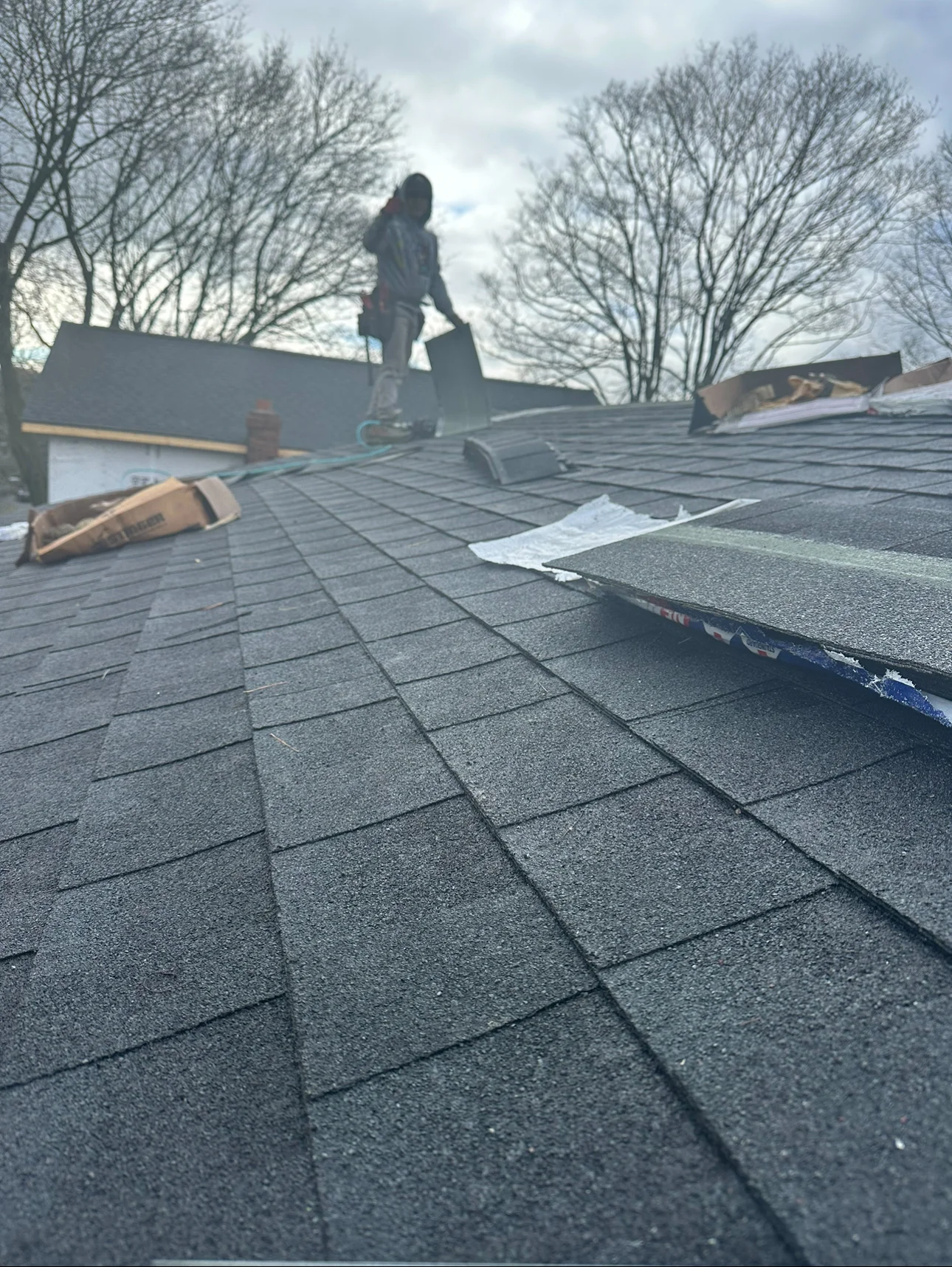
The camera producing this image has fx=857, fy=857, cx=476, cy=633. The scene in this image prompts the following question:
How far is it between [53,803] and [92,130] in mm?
24188

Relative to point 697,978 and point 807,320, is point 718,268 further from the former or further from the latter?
point 697,978

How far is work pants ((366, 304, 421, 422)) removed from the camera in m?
10.7

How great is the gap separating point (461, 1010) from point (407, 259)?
1033cm

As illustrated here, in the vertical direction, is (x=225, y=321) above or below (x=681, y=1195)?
above

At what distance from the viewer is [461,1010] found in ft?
3.66

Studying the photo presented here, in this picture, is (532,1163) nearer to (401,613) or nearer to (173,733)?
(173,733)

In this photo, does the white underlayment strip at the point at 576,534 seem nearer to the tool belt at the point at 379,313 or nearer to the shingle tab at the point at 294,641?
the shingle tab at the point at 294,641

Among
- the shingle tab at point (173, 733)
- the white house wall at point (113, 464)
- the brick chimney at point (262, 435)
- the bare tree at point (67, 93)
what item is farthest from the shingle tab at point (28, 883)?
the bare tree at point (67, 93)

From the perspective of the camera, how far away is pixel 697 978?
1.09m

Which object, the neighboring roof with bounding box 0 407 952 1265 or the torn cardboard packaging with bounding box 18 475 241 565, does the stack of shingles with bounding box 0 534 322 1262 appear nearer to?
the neighboring roof with bounding box 0 407 952 1265

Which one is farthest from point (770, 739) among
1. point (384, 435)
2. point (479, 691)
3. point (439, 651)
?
point (384, 435)

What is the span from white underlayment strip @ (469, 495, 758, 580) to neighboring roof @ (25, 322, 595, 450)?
45.2 feet

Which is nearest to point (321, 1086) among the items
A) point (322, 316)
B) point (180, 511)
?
point (180, 511)

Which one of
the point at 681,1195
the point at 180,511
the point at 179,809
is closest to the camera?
the point at 681,1195
